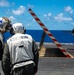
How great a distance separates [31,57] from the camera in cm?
664

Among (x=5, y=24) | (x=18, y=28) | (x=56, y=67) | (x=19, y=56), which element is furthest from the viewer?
(x=56, y=67)

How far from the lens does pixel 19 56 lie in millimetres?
6547

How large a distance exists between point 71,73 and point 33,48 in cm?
601

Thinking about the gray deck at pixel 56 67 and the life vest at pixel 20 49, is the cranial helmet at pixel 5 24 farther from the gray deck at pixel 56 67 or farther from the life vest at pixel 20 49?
the gray deck at pixel 56 67

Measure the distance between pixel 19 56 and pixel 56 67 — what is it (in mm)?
7648

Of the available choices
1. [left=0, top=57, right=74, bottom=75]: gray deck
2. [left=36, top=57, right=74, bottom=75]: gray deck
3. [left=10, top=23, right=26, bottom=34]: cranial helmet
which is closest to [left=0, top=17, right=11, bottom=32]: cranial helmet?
[left=10, top=23, right=26, bottom=34]: cranial helmet

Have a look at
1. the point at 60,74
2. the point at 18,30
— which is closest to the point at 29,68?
the point at 18,30

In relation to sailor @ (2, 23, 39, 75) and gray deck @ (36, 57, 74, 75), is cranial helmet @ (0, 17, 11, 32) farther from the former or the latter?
gray deck @ (36, 57, 74, 75)

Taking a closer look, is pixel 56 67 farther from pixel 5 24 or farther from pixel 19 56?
pixel 19 56

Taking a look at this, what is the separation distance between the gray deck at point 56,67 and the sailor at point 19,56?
565 cm

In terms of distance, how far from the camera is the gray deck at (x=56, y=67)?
12778 millimetres

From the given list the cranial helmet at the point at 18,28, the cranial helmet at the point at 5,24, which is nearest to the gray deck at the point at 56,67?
the cranial helmet at the point at 5,24

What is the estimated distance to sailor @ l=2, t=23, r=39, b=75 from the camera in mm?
6523

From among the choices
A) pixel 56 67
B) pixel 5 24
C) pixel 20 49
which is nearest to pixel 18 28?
pixel 20 49
